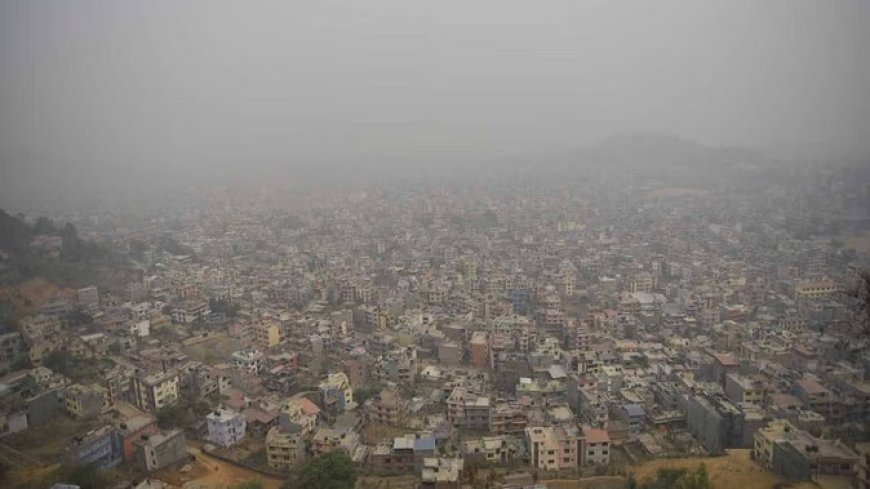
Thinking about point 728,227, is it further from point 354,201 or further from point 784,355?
point 354,201

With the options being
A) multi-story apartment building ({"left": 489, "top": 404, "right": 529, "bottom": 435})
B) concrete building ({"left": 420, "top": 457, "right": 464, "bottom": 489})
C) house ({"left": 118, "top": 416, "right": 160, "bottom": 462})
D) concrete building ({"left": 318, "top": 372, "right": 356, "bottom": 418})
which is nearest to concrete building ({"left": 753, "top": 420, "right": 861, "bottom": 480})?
multi-story apartment building ({"left": 489, "top": 404, "right": 529, "bottom": 435})

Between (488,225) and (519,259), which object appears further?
(488,225)

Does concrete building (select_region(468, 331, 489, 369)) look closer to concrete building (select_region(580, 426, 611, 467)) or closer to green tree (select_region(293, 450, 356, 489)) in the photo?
concrete building (select_region(580, 426, 611, 467))

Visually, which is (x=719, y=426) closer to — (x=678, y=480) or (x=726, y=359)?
(x=678, y=480)

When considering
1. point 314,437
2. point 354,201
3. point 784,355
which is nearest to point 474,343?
point 314,437

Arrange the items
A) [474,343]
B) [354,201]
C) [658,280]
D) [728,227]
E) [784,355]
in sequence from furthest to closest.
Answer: [354,201], [728,227], [658,280], [474,343], [784,355]

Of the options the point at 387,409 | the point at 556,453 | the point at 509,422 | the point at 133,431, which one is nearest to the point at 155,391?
the point at 133,431
